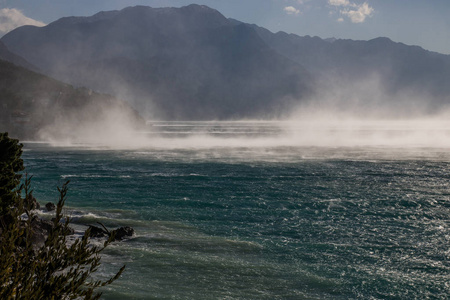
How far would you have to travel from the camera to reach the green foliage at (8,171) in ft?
88.0

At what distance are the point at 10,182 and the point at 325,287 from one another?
21.3 meters

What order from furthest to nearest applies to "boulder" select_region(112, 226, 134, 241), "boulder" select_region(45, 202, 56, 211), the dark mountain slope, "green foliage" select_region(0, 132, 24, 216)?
the dark mountain slope → "boulder" select_region(45, 202, 56, 211) → "boulder" select_region(112, 226, 134, 241) → "green foliage" select_region(0, 132, 24, 216)

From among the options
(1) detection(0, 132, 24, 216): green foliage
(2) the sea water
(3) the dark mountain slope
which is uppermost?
(3) the dark mountain slope

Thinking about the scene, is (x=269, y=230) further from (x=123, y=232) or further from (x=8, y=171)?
(x=8, y=171)

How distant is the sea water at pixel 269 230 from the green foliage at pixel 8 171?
6.41m

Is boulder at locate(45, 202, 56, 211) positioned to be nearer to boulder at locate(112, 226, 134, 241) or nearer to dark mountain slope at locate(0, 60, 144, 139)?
boulder at locate(112, 226, 134, 241)

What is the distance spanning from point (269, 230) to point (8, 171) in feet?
65.6

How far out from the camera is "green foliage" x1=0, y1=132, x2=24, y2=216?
2683 centimetres

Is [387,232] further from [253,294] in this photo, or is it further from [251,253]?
[253,294]

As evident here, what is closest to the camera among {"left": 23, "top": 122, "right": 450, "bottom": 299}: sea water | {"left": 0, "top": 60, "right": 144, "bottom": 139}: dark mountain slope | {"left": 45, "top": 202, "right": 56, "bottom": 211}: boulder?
{"left": 23, "top": 122, "right": 450, "bottom": 299}: sea water

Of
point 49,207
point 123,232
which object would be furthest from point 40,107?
point 123,232

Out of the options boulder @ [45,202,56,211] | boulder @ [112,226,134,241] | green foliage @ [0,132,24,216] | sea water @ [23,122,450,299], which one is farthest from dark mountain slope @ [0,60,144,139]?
boulder @ [112,226,134,241]

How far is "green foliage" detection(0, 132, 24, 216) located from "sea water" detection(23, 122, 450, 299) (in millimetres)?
6405

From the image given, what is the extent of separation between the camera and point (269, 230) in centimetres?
3344
